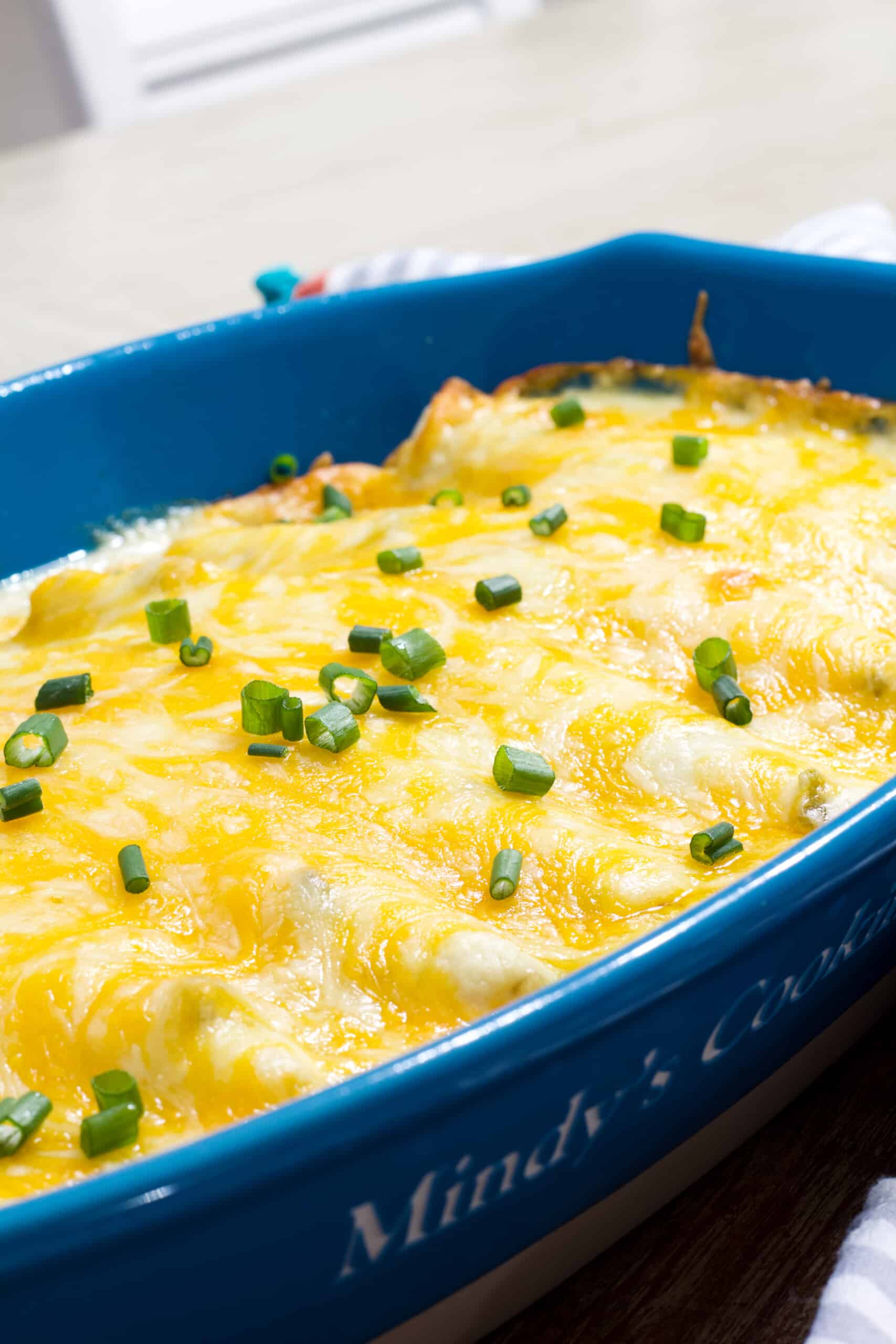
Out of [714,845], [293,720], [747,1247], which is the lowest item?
[747,1247]

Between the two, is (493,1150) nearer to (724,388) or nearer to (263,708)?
(263,708)

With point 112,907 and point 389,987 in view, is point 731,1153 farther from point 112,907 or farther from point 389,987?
point 112,907

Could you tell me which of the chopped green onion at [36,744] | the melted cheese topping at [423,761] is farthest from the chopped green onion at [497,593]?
the chopped green onion at [36,744]

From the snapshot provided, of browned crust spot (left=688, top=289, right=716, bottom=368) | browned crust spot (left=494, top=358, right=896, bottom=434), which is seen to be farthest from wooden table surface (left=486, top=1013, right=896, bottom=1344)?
browned crust spot (left=688, top=289, right=716, bottom=368)

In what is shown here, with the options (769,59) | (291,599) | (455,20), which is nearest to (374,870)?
(291,599)

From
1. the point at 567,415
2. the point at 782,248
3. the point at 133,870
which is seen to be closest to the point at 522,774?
the point at 133,870

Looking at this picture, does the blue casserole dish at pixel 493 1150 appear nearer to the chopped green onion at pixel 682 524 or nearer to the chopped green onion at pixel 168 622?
the chopped green onion at pixel 682 524

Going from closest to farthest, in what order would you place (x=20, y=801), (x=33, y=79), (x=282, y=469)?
(x=20, y=801) → (x=282, y=469) → (x=33, y=79)
